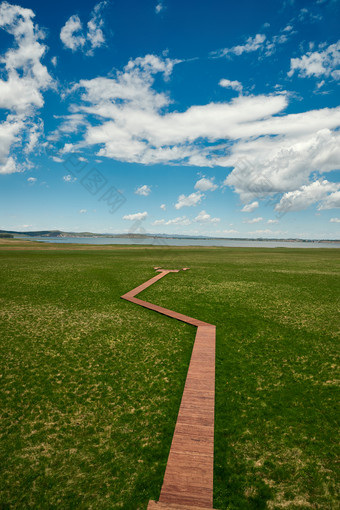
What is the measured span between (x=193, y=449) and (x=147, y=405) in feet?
5.29

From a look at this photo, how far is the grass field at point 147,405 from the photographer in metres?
4.21

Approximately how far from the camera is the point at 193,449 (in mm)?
4973

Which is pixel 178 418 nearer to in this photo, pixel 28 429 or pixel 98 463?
pixel 98 463

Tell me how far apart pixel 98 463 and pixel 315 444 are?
4285 mm

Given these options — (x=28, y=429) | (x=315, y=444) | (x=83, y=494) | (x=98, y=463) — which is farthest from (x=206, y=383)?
(x=28, y=429)

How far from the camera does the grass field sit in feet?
13.8

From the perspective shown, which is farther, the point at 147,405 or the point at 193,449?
the point at 147,405

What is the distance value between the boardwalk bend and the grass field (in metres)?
0.18

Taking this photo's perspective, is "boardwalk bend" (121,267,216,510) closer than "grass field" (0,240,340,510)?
Yes

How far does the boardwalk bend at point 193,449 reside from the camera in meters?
4.05

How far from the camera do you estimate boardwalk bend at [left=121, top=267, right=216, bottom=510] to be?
13.3 ft

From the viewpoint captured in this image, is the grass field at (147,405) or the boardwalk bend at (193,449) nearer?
the boardwalk bend at (193,449)

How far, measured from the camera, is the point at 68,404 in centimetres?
617

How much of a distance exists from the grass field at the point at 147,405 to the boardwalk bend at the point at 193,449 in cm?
18
